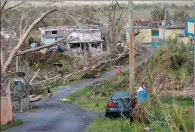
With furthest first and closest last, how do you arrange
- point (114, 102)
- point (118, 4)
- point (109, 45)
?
point (114, 102), point (109, 45), point (118, 4)

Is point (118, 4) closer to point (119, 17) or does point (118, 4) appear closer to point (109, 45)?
point (119, 17)

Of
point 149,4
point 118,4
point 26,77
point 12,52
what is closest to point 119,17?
point 118,4

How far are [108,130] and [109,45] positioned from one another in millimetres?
1042

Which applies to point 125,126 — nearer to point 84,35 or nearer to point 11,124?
point 84,35

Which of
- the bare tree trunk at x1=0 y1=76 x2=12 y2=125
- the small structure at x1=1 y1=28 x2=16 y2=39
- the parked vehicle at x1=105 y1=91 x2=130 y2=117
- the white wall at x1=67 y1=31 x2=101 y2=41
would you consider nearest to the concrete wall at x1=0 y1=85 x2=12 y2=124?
the bare tree trunk at x1=0 y1=76 x2=12 y2=125

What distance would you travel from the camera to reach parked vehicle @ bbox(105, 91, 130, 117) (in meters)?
5.05

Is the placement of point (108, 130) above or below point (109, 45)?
below

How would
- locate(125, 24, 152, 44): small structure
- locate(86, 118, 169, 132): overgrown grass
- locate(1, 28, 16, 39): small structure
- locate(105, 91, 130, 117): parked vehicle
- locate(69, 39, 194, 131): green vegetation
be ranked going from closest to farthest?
1. locate(1, 28, 16, 39): small structure
2. locate(69, 39, 194, 131): green vegetation
3. locate(86, 118, 169, 132): overgrown grass
4. locate(125, 24, 152, 44): small structure
5. locate(105, 91, 130, 117): parked vehicle

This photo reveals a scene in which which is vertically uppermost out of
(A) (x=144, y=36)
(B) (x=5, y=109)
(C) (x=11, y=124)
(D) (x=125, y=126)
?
(A) (x=144, y=36)

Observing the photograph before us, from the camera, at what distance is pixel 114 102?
5.36 m

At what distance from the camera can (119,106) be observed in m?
5.22

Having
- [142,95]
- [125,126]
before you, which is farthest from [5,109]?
[142,95]

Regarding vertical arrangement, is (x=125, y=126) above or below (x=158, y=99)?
below

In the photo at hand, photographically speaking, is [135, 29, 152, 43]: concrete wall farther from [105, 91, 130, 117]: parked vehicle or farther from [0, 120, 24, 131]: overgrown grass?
[0, 120, 24, 131]: overgrown grass
